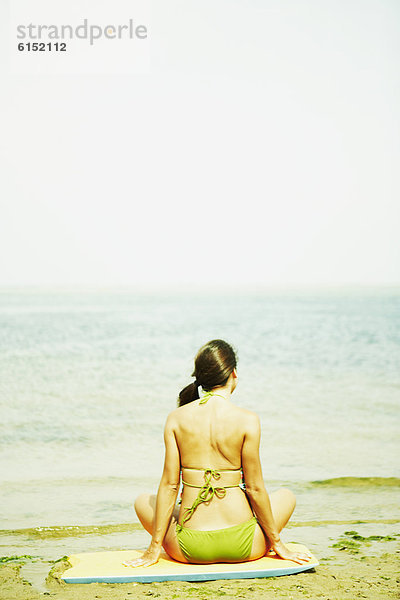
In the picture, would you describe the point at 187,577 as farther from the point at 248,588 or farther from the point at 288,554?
the point at 288,554

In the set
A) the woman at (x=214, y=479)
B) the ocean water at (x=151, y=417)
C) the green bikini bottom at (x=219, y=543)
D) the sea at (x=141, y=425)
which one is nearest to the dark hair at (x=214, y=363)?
the woman at (x=214, y=479)

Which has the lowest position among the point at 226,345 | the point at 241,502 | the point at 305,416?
the point at 305,416

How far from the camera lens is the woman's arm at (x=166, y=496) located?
8.08 feet

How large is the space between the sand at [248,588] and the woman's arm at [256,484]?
14 cm

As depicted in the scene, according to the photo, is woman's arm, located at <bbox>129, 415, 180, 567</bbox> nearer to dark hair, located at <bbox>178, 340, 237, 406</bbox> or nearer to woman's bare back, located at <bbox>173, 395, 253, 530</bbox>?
woman's bare back, located at <bbox>173, 395, 253, 530</bbox>

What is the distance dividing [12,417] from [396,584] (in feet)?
20.3

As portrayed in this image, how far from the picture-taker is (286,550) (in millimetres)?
2549

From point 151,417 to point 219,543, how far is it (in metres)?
5.77

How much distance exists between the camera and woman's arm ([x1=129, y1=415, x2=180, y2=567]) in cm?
246

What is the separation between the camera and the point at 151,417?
8172 mm

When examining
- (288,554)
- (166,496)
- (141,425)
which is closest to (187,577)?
(166,496)

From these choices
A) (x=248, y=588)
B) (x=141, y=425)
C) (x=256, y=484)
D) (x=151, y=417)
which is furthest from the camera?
(x=151, y=417)

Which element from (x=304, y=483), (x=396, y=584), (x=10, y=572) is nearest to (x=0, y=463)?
(x=304, y=483)

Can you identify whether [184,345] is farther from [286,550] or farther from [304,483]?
[286,550]
